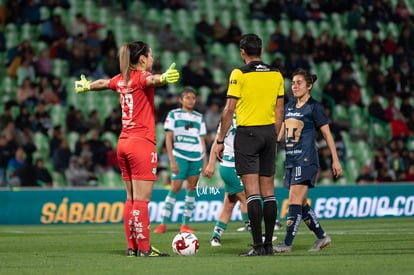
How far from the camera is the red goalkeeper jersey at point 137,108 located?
10.7m

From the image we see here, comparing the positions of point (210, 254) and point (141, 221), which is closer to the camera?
point (141, 221)

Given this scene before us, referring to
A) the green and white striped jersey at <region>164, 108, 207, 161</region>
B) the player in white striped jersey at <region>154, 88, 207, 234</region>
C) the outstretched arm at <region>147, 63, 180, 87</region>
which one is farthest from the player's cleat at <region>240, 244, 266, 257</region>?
the green and white striped jersey at <region>164, 108, 207, 161</region>

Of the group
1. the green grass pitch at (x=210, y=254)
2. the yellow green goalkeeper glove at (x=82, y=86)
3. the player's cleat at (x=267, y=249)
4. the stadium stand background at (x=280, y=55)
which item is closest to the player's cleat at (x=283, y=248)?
the green grass pitch at (x=210, y=254)

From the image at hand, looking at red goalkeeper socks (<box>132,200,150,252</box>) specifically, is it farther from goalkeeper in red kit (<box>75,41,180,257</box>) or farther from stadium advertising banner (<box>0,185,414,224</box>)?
stadium advertising banner (<box>0,185,414,224</box>)

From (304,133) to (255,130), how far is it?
164 cm

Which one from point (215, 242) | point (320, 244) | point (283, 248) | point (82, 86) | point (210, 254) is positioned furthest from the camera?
point (215, 242)

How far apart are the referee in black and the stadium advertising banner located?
1020cm

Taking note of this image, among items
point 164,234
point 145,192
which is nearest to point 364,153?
point 164,234

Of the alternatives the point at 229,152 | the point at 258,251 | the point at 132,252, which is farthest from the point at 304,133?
the point at 132,252

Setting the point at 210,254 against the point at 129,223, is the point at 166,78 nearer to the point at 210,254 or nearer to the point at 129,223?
the point at 129,223

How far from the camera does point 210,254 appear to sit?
11.6 meters

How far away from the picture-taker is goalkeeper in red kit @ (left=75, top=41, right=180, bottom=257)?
10.6 meters

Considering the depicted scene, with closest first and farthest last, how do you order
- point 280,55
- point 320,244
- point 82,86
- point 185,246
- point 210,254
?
point 185,246, point 82,86, point 210,254, point 320,244, point 280,55

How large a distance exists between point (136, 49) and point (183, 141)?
664 cm
